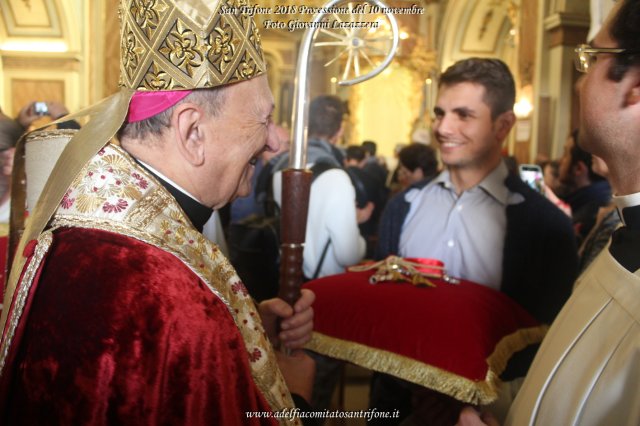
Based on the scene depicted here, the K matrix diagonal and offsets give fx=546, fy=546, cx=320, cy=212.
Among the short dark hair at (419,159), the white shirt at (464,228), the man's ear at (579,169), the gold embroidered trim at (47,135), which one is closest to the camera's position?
the gold embroidered trim at (47,135)

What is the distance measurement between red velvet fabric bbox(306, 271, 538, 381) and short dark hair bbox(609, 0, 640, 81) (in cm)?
70

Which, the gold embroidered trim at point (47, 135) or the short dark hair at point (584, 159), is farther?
the short dark hair at point (584, 159)

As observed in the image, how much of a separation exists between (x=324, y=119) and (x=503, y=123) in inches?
49.2

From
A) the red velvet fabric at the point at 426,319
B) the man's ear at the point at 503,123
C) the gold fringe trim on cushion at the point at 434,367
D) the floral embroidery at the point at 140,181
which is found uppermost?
the man's ear at the point at 503,123

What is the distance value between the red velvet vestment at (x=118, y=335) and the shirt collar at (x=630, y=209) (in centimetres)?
80

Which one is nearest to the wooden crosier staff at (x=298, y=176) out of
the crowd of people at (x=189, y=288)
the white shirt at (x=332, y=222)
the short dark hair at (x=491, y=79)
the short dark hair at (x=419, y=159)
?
the crowd of people at (x=189, y=288)

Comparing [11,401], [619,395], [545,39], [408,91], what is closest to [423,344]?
[619,395]

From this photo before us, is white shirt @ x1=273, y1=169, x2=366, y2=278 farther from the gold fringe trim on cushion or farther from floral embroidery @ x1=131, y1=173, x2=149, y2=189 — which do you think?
floral embroidery @ x1=131, y1=173, x2=149, y2=189

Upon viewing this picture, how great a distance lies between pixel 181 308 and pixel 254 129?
435 mm

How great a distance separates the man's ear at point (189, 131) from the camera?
3.54ft

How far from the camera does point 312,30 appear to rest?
49.3 inches

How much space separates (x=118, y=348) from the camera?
0.87 meters

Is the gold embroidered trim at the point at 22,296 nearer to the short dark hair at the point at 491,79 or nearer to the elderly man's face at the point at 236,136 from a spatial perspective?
the elderly man's face at the point at 236,136

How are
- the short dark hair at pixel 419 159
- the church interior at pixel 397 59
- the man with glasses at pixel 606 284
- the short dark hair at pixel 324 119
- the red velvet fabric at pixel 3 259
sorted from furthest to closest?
the short dark hair at pixel 419 159
the short dark hair at pixel 324 119
the church interior at pixel 397 59
the red velvet fabric at pixel 3 259
the man with glasses at pixel 606 284
